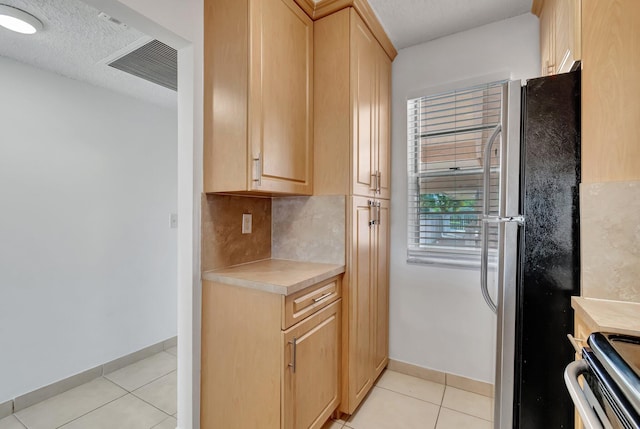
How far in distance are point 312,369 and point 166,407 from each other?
1191mm

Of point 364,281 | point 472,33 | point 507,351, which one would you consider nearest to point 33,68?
point 364,281

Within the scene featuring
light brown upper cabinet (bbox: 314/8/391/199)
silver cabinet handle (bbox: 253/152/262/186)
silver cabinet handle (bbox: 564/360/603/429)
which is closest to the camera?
silver cabinet handle (bbox: 564/360/603/429)

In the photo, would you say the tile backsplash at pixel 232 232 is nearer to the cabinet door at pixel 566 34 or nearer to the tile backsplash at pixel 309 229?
the tile backsplash at pixel 309 229

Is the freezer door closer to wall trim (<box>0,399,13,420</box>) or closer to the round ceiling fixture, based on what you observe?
the round ceiling fixture

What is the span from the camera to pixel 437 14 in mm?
1912

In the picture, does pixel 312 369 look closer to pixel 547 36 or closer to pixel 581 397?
pixel 581 397

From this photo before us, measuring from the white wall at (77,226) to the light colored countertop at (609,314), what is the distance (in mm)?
2882

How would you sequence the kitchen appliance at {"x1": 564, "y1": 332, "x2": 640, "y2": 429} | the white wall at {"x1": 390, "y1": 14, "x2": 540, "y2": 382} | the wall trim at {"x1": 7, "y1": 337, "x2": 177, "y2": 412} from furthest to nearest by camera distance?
1. the white wall at {"x1": 390, "y1": 14, "x2": 540, "y2": 382}
2. the wall trim at {"x1": 7, "y1": 337, "x2": 177, "y2": 412}
3. the kitchen appliance at {"x1": 564, "y1": 332, "x2": 640, "y2": 429}

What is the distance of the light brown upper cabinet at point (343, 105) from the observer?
173 cm

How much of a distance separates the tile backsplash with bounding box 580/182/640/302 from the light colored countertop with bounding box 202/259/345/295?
1.04 metres

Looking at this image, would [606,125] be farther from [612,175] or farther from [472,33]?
[472,33]

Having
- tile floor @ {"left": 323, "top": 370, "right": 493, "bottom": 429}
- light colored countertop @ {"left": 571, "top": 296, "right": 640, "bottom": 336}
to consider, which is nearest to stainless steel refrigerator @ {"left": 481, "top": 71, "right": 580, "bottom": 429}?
light colored countertop @ {"left": 571, "top": 296, "right": 640, "bottom": 336}

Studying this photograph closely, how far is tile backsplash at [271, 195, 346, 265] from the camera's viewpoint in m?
1.76

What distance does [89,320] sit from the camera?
7.35 ft
